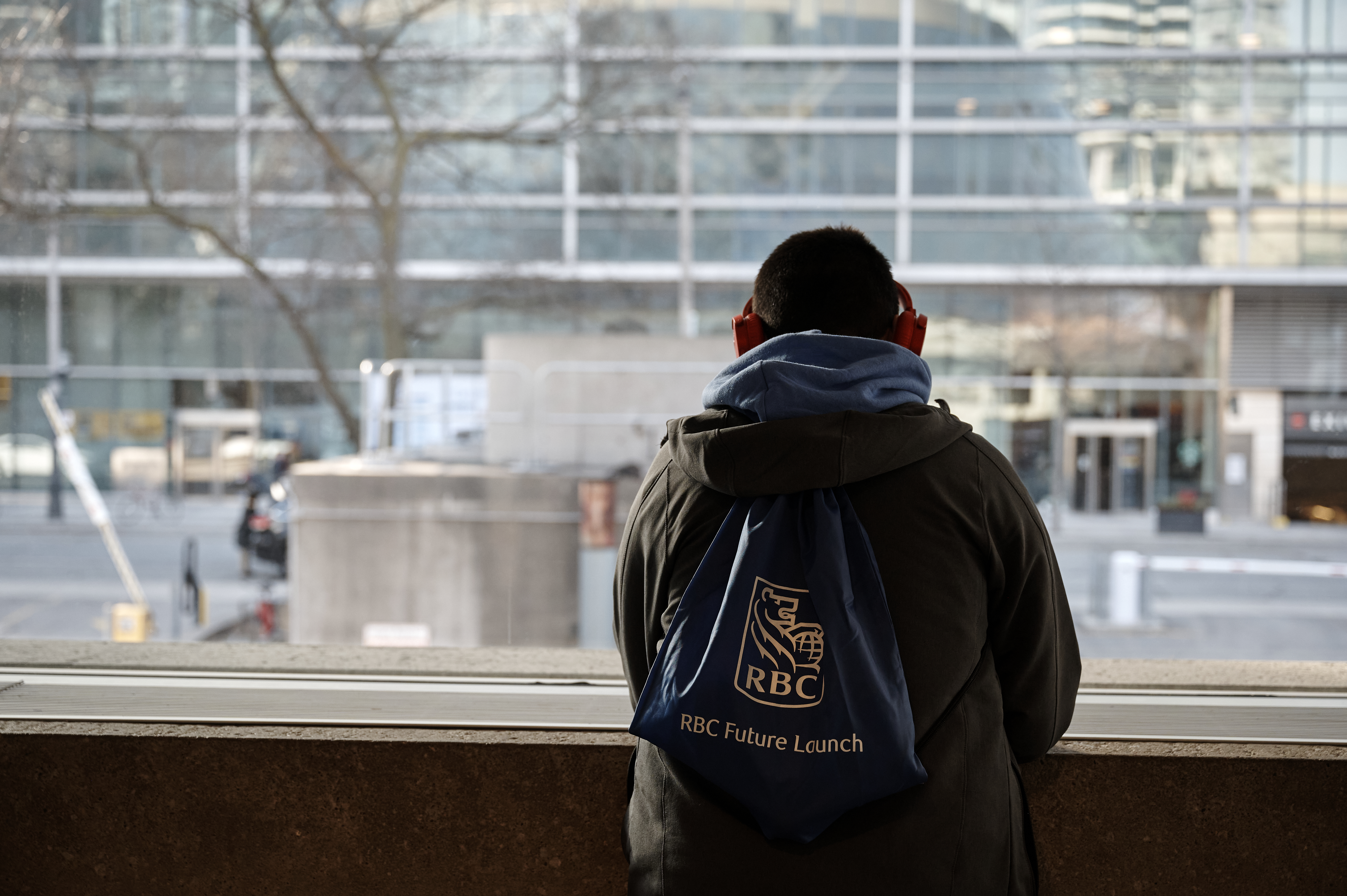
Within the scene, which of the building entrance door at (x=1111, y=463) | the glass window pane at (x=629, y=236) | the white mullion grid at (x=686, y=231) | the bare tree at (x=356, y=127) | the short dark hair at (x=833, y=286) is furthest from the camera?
the building entrance door at (x=1111, y=463)

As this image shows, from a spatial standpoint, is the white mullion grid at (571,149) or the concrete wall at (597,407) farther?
the white mullion grid at (571,149)

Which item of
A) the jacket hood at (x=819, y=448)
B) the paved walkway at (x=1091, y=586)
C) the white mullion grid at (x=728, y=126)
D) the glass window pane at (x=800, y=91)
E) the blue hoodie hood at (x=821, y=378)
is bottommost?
the paved walkway at (x=1091, y=586)

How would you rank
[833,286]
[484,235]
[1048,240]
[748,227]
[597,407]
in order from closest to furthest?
[833,286], [597,407], [484,235], [1048,240], [748,227]

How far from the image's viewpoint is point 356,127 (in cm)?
1045

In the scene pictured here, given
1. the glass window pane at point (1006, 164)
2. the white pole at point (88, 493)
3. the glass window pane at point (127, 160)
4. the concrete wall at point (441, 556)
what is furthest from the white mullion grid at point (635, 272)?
the concrete wall at point (441, 556)

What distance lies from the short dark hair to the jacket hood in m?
0.12

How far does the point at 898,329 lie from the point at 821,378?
0.17 m

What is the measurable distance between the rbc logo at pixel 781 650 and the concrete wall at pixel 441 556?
7.56 m

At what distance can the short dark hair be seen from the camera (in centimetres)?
119

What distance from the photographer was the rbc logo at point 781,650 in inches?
42.8

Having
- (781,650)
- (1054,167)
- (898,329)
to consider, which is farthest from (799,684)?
(1054,167)

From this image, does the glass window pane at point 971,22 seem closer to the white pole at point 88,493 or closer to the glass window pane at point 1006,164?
the glass window pane at point 1006,164

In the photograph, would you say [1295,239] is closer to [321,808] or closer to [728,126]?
[728,126]

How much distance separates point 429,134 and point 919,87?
570cm
